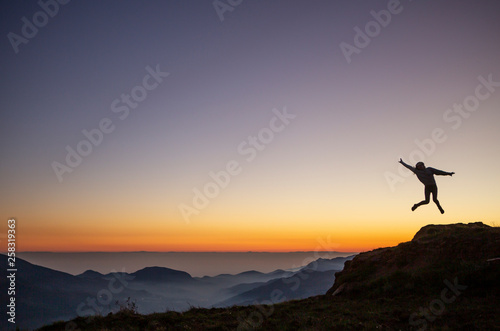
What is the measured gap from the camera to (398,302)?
12.8 meters

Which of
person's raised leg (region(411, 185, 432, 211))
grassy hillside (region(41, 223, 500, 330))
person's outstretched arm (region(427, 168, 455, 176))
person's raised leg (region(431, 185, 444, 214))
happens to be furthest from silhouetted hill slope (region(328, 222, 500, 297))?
person's outstretched arm (region(427, 168, 455, 176))

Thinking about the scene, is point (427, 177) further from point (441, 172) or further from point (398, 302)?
point (398, 302)

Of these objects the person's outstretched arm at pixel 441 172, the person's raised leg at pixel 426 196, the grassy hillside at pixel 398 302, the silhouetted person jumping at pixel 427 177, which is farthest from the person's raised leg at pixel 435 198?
the grassy hillside at pixel 398 302

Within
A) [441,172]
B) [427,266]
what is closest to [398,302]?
[427,266]

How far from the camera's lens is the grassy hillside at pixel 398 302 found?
33.8ft

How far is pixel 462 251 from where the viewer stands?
15078 mm

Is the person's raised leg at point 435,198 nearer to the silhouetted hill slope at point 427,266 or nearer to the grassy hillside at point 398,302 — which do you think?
the silhouetted hill slope at point 427,266

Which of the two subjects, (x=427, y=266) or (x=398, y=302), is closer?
(x=398, y=302)

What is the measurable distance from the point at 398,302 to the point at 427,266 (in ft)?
11.2

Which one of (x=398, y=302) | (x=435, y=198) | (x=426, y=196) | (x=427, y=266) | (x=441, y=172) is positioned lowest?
(x=398, y=302)

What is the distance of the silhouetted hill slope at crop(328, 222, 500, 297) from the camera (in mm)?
13484

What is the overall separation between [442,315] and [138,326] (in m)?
11.3

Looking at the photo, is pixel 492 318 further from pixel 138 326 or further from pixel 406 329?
pixel 138 326

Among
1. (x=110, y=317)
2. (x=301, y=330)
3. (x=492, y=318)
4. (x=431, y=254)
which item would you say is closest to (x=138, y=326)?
(x=110, y=317)
